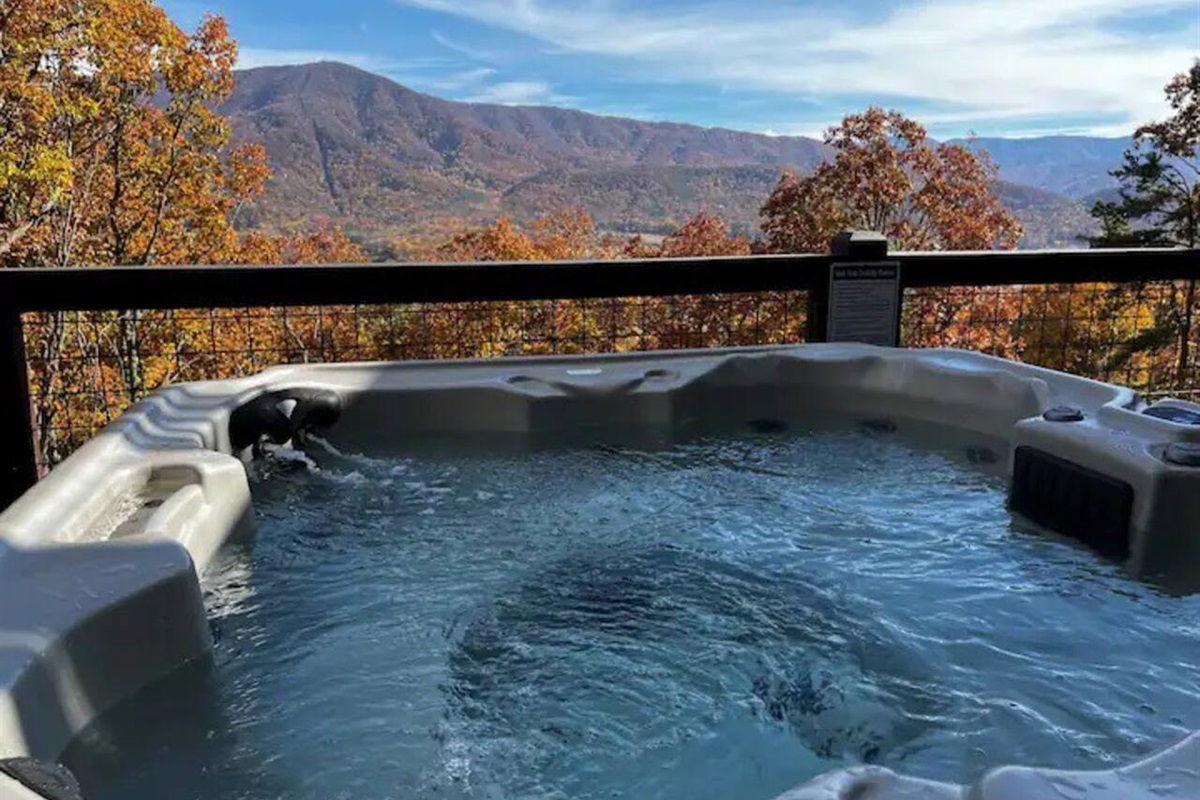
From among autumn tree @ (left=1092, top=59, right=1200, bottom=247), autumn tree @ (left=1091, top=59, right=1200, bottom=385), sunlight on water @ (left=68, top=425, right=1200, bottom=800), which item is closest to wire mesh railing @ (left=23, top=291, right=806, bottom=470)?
sunlight on water @ (left=68, top=425, right=1200, bottom=800)

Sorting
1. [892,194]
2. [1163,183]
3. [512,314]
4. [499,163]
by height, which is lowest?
[512,314]

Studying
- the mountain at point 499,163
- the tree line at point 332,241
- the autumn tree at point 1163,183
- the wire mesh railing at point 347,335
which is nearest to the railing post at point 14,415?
the wire mesh railing at point 347,335

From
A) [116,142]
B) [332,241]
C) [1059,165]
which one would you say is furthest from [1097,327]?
[1059,165]

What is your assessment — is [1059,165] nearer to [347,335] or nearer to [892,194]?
[892,194]

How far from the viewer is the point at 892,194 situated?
32.6ft

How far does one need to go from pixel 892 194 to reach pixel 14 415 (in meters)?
8.88

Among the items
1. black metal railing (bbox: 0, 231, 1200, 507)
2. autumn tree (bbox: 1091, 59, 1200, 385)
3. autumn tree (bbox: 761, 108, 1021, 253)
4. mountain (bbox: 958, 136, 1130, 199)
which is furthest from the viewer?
mountain (bbox: 958, 136, 1130, 199)

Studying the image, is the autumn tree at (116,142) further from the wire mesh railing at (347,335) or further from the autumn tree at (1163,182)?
the autumn tree at (1163,182)

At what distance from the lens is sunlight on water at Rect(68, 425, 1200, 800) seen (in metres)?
1.27

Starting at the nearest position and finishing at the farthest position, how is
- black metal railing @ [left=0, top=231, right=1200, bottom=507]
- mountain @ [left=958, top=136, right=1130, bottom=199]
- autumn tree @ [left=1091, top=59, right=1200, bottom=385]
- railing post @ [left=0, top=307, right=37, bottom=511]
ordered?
railing post @ [left=0, top=307, right=37, bottom=511] < black metal railing @ [left=0, top=231, right=1200, bottom=507] < autumn tree @ [left=1091, top=59, right=1200, bottom=385] < mountain @ [left=958, top=136, right=1130, bottom=199]

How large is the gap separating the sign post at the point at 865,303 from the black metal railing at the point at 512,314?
0.04 meters

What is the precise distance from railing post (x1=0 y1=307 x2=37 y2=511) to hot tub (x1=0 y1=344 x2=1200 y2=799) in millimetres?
580

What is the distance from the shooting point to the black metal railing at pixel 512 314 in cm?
275

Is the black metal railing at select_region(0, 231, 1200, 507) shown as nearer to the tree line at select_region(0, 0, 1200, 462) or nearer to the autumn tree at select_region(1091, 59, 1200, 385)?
the tree line at select_region(0, 0, 1200, 462)
